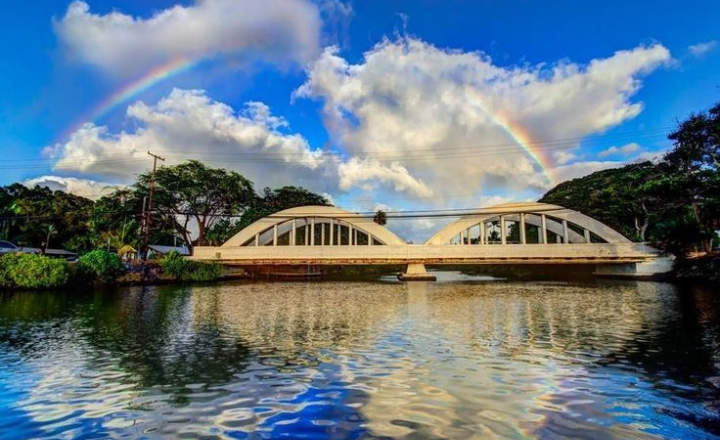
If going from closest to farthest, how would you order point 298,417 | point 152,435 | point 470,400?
point 152,435 < point 298,417 < point 470,400

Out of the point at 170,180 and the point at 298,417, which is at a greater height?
the point at 170,180

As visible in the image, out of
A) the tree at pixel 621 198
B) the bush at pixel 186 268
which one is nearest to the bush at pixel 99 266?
the bush at pixel 186 268

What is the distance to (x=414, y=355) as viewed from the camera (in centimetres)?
988

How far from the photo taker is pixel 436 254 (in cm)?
4462

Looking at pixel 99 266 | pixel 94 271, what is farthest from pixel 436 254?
pixel 94 271

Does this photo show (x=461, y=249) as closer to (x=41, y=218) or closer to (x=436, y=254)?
(x=436, y=254)

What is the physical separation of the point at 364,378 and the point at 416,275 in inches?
1504

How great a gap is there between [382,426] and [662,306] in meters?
18.8

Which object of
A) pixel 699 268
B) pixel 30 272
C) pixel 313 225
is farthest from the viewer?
pixel 313 225

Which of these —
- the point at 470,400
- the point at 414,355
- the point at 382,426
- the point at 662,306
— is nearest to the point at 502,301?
the point at 662,306

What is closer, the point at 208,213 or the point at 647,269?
the point at 647,269

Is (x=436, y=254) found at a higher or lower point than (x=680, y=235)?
lower

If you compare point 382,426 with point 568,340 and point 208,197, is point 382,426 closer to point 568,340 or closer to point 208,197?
point 568,340

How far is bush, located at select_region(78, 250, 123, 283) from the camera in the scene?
33344 millimetres
